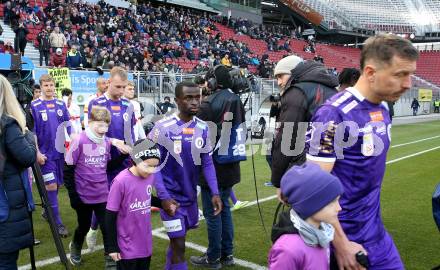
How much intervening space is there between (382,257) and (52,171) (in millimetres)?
4708

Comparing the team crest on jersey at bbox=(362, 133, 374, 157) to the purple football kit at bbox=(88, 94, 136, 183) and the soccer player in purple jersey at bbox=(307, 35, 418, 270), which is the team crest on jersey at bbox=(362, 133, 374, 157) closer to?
the soccer player in purple jersey at bbox=(307, 35, 418, 270)

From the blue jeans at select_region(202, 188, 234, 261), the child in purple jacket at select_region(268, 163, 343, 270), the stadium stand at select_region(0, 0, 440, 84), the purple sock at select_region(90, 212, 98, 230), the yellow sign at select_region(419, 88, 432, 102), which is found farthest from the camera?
the yellow sign at select_region(419, 88, 432, 102)

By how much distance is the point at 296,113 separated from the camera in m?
3.22

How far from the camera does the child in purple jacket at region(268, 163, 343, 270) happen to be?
209cm

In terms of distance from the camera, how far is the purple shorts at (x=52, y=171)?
19.3 ft

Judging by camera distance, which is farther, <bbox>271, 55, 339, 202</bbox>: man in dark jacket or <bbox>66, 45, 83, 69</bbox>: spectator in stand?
<bbox>66, 45, 83, 69</bbox>: spectator in stand

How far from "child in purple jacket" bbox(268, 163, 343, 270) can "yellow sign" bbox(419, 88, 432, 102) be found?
3949cm

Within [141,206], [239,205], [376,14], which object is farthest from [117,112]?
[376,14]

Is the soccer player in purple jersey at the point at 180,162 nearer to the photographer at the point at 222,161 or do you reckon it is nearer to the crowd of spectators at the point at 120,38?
the photographer at the point at 222,161

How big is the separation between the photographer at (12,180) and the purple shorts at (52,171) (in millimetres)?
2866

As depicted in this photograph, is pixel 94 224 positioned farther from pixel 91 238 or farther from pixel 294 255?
pixel 294 255

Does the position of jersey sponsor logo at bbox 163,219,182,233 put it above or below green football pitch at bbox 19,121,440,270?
above

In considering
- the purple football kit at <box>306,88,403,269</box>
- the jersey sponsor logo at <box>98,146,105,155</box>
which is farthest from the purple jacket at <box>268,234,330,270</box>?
the jersey sponsor logo at <box>98,146,105,155</box>

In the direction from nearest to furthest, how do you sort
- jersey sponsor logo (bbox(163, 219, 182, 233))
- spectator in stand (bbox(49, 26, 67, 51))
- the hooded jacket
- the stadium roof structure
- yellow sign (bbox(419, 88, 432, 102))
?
the hooded jacket → jersey sponsor logo (bbox(163, 219, 182, 233)) → spectator in stand (bbox(49, 26, 67, 51)) → yellow sign (bbox(419, 88, 432, 102)) → the stadium roof structure
